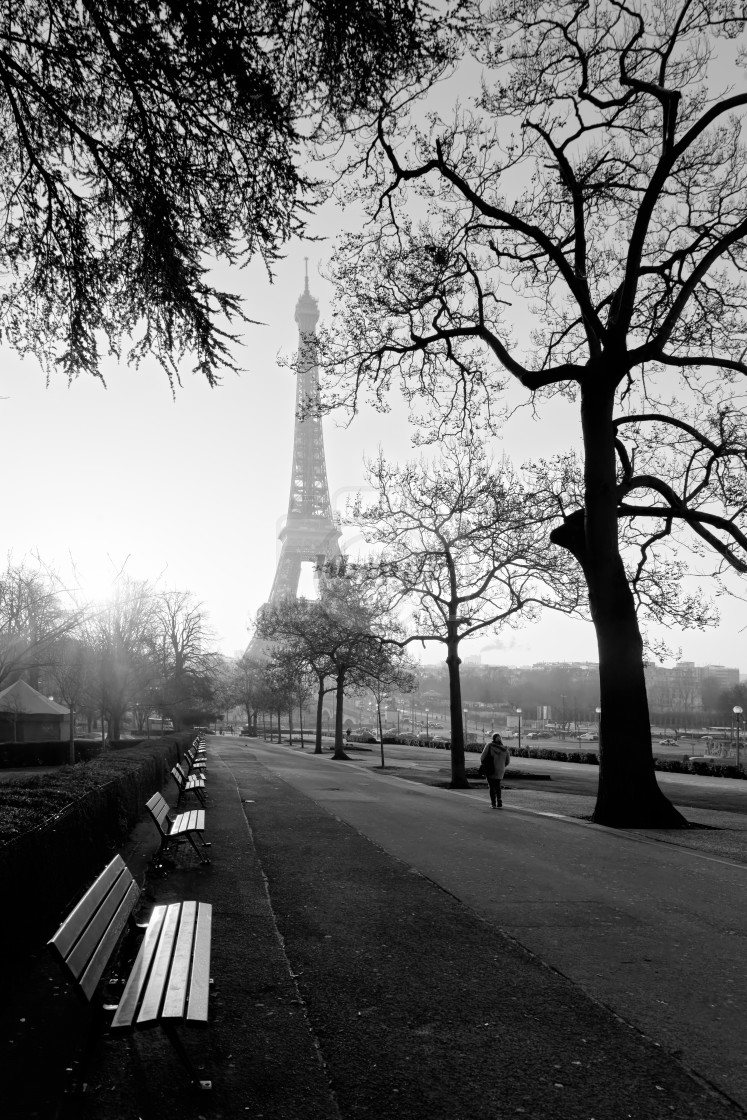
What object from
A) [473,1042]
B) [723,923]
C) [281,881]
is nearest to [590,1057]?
[473,1042]

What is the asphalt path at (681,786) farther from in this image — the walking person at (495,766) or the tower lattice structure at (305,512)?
the tower lattice structure at (305,512)

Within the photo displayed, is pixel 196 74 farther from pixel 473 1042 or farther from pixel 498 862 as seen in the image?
pixel 498 862

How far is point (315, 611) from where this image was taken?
3812 centimetres

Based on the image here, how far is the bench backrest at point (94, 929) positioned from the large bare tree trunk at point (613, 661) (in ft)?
32.8

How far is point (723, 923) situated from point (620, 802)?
6.65m

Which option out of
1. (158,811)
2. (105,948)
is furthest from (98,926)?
(158,811)

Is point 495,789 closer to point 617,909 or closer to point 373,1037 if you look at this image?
point 617,909

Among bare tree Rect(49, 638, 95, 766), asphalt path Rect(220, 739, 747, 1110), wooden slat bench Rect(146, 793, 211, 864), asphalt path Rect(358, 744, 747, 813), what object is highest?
bare tree Rect(49, 638, 95, 766)

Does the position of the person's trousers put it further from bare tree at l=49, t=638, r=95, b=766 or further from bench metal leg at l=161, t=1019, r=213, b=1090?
bare tree at l=49, t=638, r=95, b=766

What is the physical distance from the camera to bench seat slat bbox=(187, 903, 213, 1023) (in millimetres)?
3733

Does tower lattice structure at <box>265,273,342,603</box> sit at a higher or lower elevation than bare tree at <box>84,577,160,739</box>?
higher

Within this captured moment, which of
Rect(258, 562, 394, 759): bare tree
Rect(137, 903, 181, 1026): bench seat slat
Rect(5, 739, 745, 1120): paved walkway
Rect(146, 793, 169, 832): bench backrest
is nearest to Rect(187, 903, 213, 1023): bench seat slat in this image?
Rect(137, 903, 181, 1026): bench seat slat

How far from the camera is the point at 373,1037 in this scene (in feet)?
14.6

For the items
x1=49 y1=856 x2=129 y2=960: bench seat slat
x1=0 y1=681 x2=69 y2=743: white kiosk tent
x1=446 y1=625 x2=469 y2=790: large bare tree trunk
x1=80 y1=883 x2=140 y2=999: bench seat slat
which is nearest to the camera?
x1=49 y1=856 x2=129 y2=960: bench seat slat
